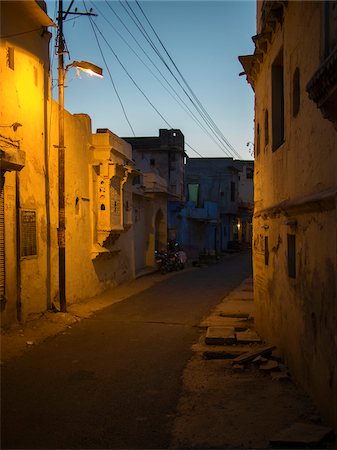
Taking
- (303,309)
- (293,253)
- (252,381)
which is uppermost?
(293,253)

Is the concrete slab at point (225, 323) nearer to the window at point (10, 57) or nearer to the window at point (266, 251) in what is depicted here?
the window at point (266, 251)

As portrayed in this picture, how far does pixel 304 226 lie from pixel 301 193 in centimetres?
53

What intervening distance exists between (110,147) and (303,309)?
38.9 ft

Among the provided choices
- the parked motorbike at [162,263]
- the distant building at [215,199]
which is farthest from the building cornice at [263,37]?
the distant building at [215,199]

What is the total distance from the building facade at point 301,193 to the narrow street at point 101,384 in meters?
1.87

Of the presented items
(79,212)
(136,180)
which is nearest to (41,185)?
(79,212)

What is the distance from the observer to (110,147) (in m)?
17.5

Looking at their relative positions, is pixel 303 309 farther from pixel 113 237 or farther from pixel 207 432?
pixel 113 237

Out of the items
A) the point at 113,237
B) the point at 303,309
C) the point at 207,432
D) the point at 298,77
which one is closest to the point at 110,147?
the point at 113,237

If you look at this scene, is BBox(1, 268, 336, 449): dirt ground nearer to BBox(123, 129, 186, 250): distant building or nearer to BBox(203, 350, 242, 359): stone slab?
BBox(203, 350, 242, 359): stone slab

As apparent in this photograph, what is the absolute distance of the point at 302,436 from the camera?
5.08 metres

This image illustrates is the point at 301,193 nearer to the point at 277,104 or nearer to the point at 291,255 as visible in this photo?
the point at 291,255

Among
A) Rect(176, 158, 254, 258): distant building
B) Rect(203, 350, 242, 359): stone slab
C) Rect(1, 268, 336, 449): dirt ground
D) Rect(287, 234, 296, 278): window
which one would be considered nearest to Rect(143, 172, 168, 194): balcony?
Rect(176, 158, 254, 258): distant building

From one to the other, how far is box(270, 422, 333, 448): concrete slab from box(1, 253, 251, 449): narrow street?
3.82ft
